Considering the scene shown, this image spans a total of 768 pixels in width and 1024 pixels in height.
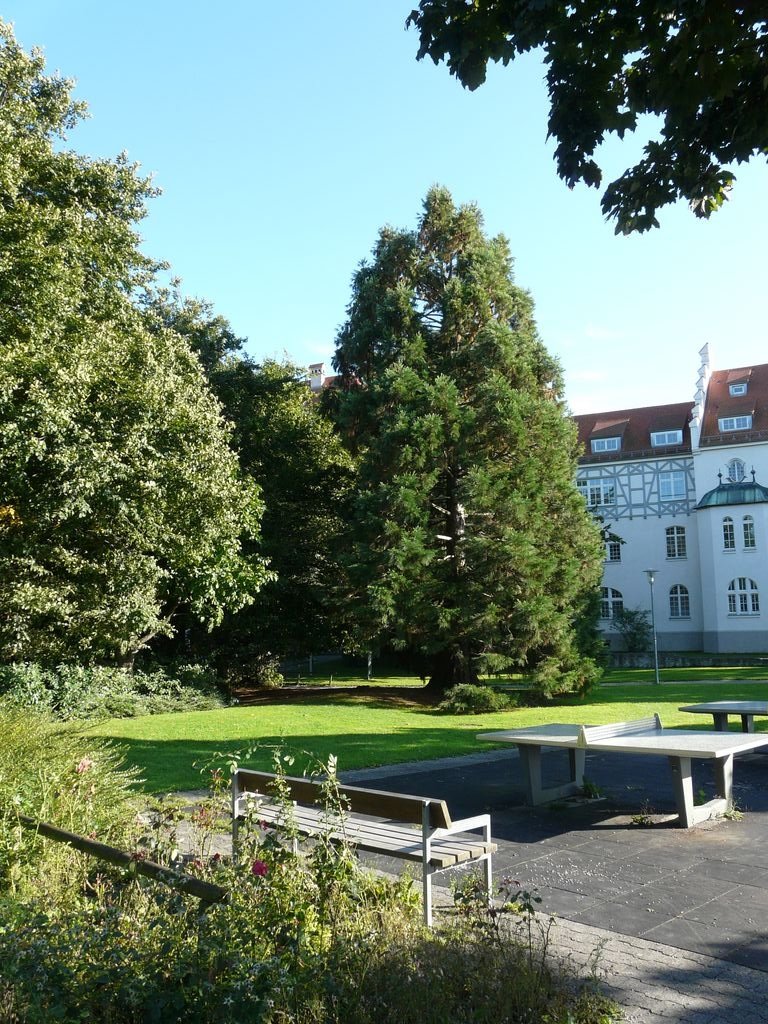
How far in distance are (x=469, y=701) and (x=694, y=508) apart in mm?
31513

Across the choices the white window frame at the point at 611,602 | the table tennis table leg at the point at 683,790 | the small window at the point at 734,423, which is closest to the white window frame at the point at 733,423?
the small window at the point at 734,423

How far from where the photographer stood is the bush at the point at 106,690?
1803 centimetres

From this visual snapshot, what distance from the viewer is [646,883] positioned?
5926 mm

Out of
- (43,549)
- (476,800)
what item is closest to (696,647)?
(43,549)

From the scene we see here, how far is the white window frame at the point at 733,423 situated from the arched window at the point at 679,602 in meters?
9.24

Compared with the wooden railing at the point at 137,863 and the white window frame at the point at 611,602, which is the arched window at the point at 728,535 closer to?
the white window frame at the point at 611,602

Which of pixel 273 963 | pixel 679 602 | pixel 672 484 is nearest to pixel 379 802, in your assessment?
pixel 273 963

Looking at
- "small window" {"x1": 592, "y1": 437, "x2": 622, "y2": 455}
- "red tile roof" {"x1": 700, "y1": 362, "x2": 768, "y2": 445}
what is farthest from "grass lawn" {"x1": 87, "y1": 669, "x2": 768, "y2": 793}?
"small window" {"x1": 592, "y1": 437, "x2": 622, "y2": 455}

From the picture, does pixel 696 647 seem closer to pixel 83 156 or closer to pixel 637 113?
pixel 83 156

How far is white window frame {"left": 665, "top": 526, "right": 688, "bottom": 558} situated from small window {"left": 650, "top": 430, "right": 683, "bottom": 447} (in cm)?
522

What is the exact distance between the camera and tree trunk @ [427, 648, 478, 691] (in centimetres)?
2303

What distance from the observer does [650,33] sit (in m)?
4.95

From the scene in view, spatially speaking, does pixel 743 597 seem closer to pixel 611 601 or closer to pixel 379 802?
pixel 611 601

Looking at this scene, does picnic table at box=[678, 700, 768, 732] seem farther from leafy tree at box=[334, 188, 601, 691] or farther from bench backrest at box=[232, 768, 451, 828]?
A: leafy tree at box=[334, 188, 601, 691]
